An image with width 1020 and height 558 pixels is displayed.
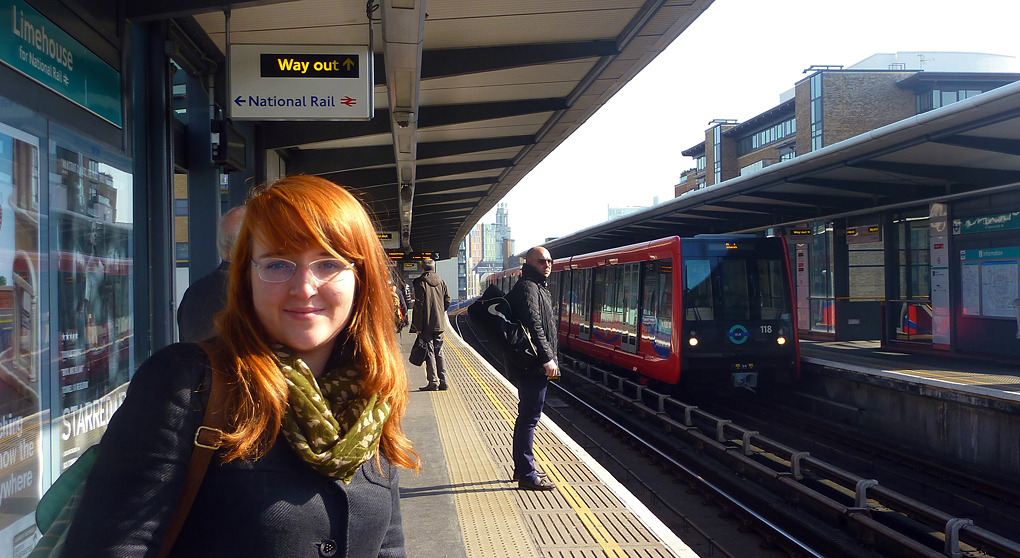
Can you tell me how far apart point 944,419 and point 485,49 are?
718 cm

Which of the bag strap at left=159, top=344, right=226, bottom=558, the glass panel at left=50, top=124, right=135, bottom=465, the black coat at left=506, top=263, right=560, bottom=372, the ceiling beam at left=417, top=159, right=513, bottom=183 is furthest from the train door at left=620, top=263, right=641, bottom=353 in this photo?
the bag strap at left=159, top=344, right=226, bottom=558

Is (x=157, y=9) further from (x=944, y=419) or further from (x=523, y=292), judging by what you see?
(x=944, y=419)

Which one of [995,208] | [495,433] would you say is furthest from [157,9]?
[995,208]

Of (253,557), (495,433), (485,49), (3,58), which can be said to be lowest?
(495,433)

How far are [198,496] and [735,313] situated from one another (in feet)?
34.2

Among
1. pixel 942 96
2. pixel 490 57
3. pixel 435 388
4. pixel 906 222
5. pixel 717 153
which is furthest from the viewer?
pixel 717 153

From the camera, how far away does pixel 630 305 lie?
41.1ft

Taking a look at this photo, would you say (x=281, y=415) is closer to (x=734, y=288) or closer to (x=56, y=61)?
(x=56, y=61)

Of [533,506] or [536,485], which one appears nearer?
[533,506]

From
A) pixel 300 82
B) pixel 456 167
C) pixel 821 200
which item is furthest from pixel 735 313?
pixel 300 82

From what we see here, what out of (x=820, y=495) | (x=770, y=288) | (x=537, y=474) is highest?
(x=770, y=288)

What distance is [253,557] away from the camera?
4.39 ft

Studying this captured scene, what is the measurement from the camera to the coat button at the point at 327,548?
1.41m

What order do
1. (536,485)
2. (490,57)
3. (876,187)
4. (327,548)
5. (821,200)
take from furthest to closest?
(821,200) → (876,187) → (490,57) → (536,485) → (327,548)
